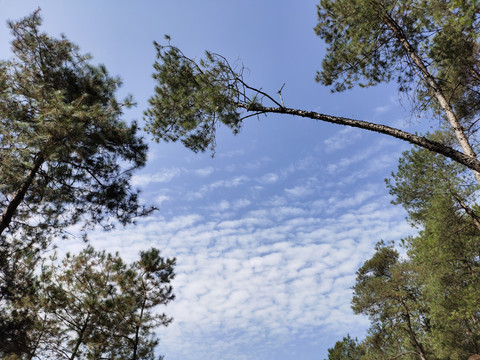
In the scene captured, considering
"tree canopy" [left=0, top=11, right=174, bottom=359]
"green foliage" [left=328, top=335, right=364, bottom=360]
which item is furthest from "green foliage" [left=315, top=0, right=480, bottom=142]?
"green foliage" [left=328, top=335, right=364, bottom=360]

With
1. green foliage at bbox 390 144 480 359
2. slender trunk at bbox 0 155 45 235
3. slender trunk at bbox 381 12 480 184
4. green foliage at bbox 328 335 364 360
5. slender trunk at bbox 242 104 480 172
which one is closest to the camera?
slender trunk at bbox 242 104 480 172

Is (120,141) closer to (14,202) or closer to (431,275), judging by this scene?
(14,202)

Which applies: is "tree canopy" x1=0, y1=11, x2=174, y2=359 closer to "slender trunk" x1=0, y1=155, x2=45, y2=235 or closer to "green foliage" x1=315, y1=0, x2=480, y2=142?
"slender trunk" x1=0, y1=155, x2=45, y2=235

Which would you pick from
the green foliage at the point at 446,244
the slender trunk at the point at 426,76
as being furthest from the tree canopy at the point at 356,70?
the green foliage at the point at 446,244

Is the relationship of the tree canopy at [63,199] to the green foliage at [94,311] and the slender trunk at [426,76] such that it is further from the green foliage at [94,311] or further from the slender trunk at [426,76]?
the slender trunk at [426,76]

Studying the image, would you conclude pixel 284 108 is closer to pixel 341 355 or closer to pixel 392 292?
pixel 392 292

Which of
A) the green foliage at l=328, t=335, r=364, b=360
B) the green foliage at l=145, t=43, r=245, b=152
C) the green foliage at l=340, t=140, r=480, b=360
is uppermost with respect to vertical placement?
the green foliage at l=145, t=43, r=245, b=152

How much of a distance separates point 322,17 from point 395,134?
6303mm

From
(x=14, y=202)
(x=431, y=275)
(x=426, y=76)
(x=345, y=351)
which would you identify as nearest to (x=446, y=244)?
(x=431, y=275)

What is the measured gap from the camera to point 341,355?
2475cm

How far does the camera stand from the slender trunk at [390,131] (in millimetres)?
4449

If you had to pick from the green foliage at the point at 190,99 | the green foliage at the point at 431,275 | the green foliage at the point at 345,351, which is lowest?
the green foliage at the point at 345,351

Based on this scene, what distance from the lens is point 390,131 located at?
5.20 metres

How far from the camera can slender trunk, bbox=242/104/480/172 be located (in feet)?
14.6
